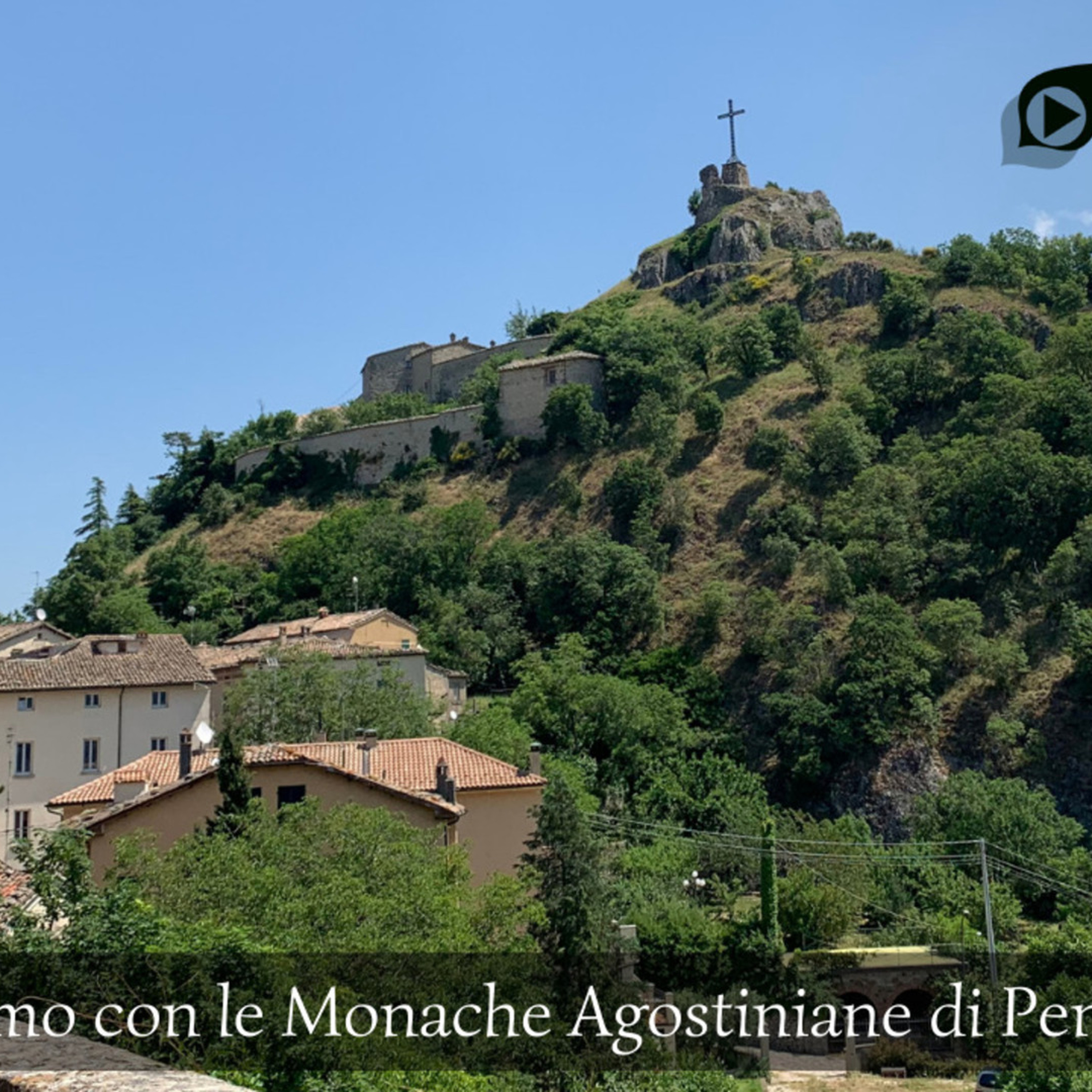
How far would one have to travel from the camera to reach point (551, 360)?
75.3 metres

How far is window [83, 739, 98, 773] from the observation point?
37344 millimetres

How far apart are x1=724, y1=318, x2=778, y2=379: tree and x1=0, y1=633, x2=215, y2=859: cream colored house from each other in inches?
1646

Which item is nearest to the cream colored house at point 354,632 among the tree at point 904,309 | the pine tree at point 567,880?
the pine tree at point 567,880

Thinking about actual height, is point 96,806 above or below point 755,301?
below

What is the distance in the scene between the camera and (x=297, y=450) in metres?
83.6

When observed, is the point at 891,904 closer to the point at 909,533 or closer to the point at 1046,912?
the point at 1046,912

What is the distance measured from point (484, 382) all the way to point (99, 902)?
6963cm

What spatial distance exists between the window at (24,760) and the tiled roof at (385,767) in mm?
7438

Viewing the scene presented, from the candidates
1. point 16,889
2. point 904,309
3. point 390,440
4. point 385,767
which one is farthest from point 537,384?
point 16,889

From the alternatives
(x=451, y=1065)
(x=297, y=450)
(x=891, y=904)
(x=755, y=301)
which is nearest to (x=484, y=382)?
(x=297, y=450)

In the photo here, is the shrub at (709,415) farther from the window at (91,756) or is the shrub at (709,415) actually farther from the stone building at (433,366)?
the window at (91,756)

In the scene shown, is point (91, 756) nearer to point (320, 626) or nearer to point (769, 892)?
point (320, 626)

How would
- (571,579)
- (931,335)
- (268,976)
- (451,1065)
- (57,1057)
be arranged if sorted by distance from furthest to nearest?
(931,335), (571,579), (451,1065), (268,976), (57,1057)

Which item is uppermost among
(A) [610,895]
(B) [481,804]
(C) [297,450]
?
(C) [297,450]
